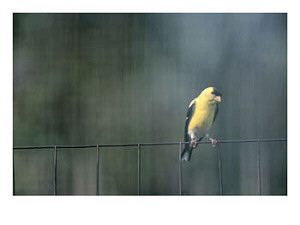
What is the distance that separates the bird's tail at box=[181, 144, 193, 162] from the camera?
225 cm

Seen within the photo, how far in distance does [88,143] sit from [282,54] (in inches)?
50.2

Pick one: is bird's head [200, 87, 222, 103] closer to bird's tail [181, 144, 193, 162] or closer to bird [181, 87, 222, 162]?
bird [181, 87, 222, 162]

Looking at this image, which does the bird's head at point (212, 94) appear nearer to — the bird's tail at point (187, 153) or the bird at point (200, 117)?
the bird at point (200, 117)

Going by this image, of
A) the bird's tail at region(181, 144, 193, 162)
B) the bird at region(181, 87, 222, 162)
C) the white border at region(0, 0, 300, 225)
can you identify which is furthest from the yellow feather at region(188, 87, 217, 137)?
the white border at region(0, 0, 300, 225)

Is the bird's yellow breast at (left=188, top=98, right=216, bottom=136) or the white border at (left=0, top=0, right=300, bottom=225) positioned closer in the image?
the white border at (left=0, top=0, right=300, bottom=225)

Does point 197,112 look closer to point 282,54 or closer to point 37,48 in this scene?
point 282,54

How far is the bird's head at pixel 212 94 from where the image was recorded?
7.38 feet

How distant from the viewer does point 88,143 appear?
7.30 feet

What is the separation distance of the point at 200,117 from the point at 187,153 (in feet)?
0.76

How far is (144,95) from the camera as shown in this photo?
2227 millimetres

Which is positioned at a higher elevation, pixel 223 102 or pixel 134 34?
pixel 134 34

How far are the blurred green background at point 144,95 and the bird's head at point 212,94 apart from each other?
3 cm
